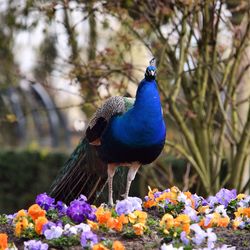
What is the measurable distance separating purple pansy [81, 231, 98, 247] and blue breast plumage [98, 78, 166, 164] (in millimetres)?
910

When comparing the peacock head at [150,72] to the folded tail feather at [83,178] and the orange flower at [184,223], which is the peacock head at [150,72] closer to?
the folded tail feather at [83,178]

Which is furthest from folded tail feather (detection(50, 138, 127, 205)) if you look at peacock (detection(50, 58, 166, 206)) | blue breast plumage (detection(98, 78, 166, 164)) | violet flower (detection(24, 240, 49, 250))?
violet flower (detection(24, 240, 49, 250))

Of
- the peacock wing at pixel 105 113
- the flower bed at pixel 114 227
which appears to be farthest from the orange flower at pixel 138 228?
the peacock wing at pixel 105 113

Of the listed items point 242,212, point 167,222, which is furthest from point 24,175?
point 167,222

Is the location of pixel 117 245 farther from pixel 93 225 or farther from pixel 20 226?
pixel 20 226

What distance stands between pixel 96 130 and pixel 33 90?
8318 millimetres

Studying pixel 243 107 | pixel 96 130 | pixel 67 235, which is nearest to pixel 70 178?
pixel 96 130

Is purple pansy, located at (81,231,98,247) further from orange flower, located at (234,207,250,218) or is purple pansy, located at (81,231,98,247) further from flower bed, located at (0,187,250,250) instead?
orange flower, located at (234,207,250,218)

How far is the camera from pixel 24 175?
1048 cm

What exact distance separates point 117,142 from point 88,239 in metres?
0.97

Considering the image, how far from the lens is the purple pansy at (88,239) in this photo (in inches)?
130

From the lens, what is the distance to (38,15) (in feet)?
22.4

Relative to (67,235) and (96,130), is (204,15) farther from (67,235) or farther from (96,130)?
(67,235)

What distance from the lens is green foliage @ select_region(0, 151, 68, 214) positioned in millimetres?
10227
